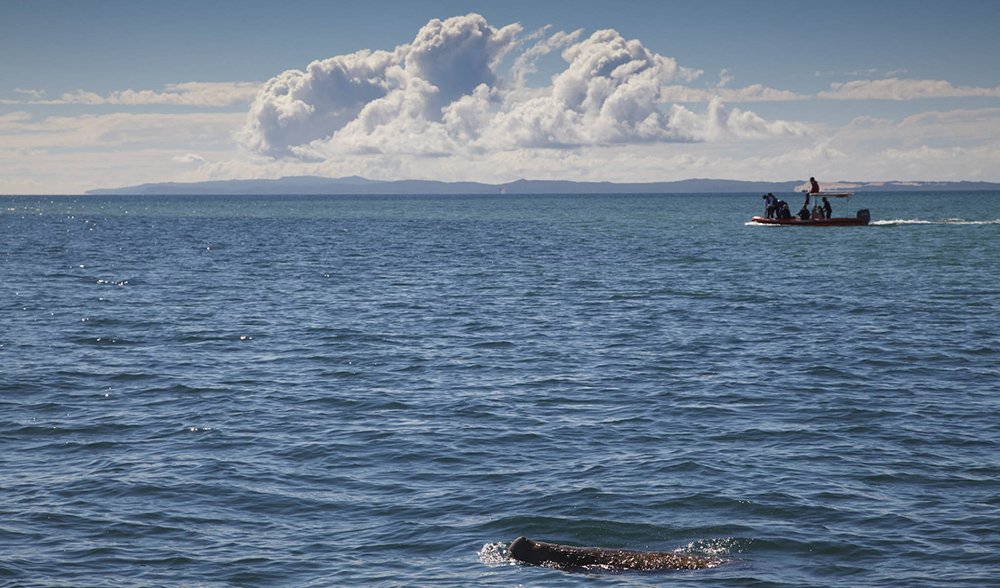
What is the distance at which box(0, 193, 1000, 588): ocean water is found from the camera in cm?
1338

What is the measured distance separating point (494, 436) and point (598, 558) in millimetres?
6338

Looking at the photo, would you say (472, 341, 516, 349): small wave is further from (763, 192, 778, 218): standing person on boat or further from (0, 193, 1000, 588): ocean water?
(763, 192, 778, 218): standing person on boat

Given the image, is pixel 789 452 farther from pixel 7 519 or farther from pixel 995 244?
pixel 995 244

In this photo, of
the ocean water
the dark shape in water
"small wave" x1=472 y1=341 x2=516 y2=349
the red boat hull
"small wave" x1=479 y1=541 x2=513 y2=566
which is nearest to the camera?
the dark shape in water

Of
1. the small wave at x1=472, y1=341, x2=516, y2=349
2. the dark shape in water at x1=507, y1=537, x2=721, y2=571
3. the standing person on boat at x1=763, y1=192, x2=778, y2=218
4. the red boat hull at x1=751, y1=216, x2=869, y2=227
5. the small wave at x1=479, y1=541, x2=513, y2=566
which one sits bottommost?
the small wave at x1=479, y1=541, x2=513, y2=566

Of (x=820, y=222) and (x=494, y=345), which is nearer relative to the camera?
(x=494, y=345)

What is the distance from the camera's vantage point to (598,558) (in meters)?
13.0

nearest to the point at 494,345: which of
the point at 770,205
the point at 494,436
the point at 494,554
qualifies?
the point at 494,436

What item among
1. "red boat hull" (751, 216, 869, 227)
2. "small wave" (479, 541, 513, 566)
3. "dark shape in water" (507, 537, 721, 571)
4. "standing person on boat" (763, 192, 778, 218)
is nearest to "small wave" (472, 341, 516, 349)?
"small wave" (479, 541, 513, 566)

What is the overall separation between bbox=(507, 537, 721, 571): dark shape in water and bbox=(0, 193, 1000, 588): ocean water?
0.24 metres

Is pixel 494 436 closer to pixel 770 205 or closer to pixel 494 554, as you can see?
pixel 494 554

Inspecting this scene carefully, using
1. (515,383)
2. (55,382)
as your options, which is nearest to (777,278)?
(515,383)

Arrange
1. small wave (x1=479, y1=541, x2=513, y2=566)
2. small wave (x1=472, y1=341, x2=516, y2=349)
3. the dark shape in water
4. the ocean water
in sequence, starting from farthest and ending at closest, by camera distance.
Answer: small wave (x1=472, y1=341, x2=516, y2=349) → the ocean water → small wave (x1=479, y1=541, x2=513, y2=566) → the dark shape in water

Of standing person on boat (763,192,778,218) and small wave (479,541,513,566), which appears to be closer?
small wave (479,541,513,566)
